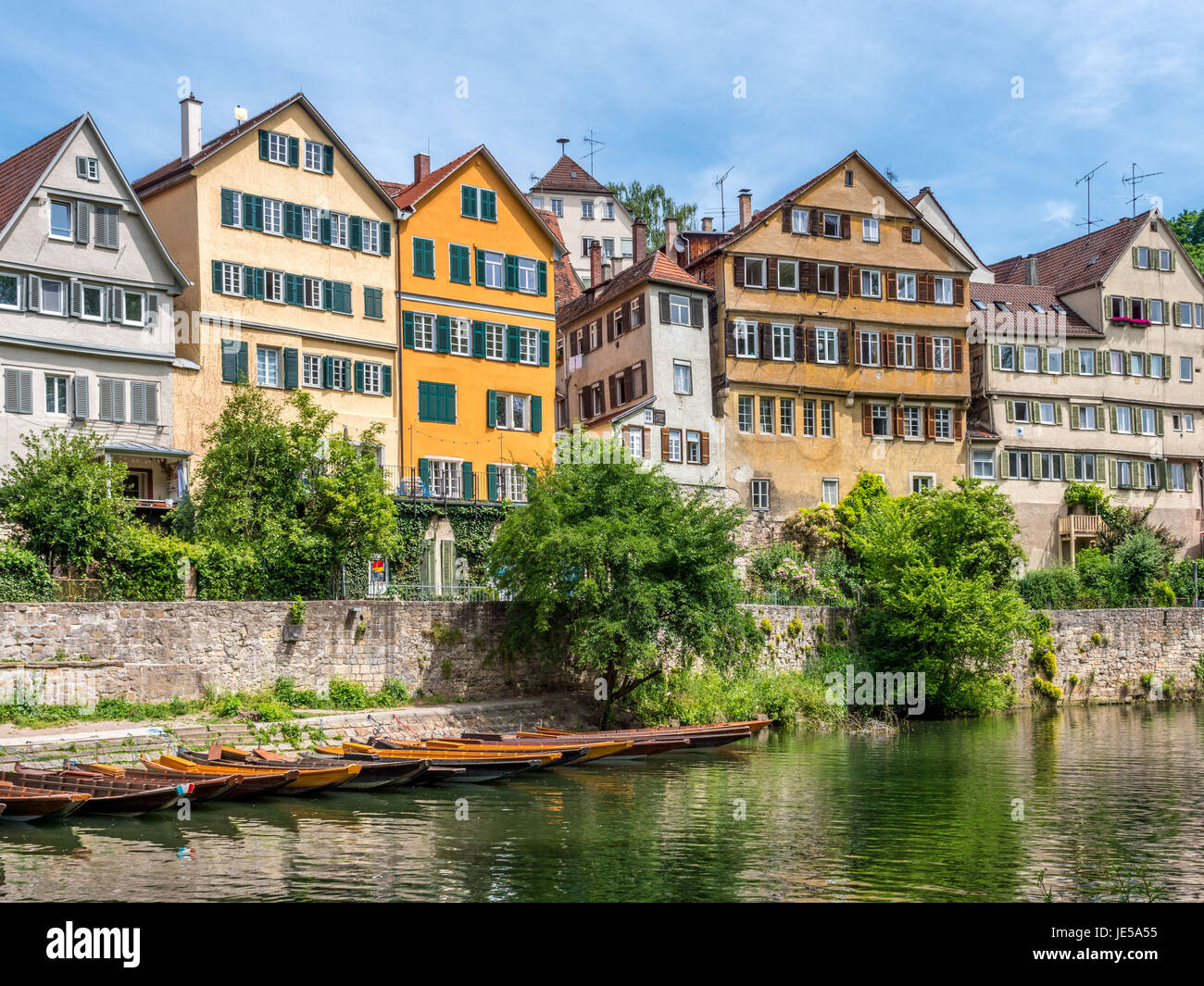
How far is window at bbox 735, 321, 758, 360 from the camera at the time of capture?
186ft

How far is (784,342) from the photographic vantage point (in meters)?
57.8

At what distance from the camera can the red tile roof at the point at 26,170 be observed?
130ft

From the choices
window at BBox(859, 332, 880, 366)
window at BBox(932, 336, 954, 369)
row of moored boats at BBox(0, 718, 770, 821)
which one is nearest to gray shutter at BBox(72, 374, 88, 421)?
row of moored boats at BBox(0, 718, 770, 821)

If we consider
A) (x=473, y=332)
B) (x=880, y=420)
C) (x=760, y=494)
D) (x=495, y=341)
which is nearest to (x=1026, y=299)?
(x=880, y=420)

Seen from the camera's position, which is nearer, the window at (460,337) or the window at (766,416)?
the window at (460,337)

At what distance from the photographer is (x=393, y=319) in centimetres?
4809

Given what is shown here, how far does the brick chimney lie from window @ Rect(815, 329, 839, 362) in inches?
716

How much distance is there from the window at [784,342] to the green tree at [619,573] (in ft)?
67.1

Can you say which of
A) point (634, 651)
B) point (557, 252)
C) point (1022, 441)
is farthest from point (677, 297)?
point (634, 651)

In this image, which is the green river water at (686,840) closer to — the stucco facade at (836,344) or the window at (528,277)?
the window at (528,277)

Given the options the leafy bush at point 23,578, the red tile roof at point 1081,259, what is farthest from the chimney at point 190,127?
the red tile roof at point 1081,259

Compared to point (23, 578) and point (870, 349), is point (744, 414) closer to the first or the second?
point (870, 349)

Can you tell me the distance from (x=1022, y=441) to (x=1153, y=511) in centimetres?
831
